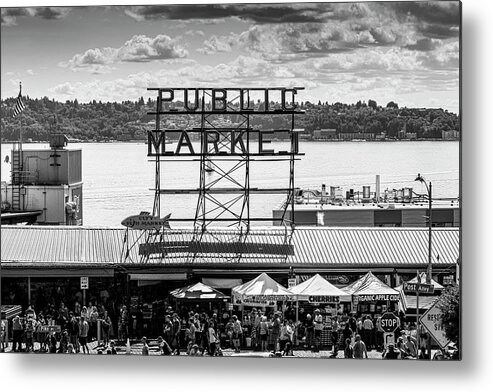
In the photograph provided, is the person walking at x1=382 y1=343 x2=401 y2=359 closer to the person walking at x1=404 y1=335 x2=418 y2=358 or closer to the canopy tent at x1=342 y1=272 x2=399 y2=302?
the person walking at x1=404 y1=335 x2=418 y2=358

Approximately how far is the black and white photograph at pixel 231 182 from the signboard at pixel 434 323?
3 centimetres

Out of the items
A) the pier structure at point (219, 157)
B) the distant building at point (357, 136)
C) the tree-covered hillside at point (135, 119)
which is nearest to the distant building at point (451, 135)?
the tree-covered hillside at point (135, 119)

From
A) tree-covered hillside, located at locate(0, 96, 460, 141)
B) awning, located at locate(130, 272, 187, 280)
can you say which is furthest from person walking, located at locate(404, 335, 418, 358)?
awning, located at locate(130, 272, 187, 280)

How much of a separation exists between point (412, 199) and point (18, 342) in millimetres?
6537

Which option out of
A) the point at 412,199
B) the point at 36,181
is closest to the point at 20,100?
the point at 36,181

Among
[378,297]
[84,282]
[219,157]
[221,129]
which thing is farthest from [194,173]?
[378,297]

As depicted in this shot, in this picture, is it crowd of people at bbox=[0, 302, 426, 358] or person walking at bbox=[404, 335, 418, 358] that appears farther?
crowd of people at bbox=[0, 302, 426, 358]

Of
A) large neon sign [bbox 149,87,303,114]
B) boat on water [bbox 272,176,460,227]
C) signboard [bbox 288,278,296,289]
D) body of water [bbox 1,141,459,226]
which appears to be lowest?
signboard [bbox 288,278,296,289]

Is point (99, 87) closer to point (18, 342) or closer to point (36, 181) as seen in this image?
point (36, 181)

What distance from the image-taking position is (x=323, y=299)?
973 inches

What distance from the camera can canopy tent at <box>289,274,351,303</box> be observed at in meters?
24.7

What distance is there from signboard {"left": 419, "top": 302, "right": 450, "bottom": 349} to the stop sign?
47 centimetres

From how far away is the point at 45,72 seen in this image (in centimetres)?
2419

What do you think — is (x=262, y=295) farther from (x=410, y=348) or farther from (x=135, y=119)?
(x=135, y=119)
